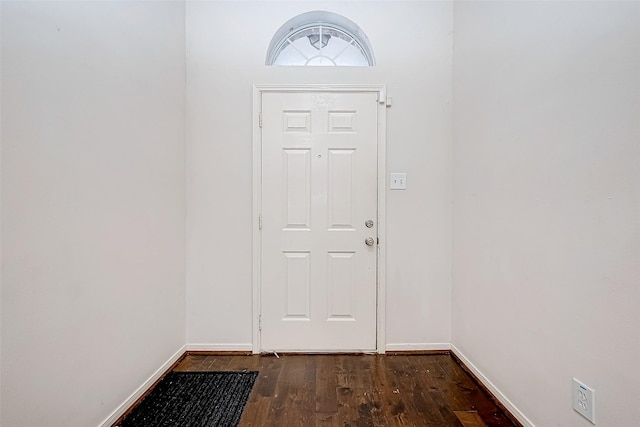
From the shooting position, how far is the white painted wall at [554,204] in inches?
42.1

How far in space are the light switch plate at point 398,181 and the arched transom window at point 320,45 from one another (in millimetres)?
915

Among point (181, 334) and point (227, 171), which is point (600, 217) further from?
point (181, 334)

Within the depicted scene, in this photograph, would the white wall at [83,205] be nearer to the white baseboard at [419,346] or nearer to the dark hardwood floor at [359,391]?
the dark hardwood floor at [359,391]

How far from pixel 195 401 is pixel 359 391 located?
3.05 ft

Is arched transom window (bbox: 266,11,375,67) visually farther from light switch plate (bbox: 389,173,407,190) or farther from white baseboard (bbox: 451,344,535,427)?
white baseboard (bbox: 451,344,535,427)

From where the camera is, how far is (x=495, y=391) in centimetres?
177

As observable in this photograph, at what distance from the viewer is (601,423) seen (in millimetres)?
1144

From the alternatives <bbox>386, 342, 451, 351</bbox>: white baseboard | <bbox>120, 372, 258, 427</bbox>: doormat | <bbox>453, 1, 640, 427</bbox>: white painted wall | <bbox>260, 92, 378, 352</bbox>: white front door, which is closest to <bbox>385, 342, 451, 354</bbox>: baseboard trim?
<bbox>386, 342, 451, 351</bbox>: white baseboard

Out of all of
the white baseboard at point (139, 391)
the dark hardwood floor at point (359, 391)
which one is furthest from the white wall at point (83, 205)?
the dark hardwood floor at point (359, 391)

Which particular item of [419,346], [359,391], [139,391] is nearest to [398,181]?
[419,346]

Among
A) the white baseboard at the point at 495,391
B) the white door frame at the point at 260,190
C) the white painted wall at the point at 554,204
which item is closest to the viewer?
the white painted wall at the point at 554,204

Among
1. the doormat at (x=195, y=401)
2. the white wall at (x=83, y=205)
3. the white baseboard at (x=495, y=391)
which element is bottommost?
the doormat at (x=195, y=401)

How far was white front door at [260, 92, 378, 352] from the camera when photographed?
2.30m

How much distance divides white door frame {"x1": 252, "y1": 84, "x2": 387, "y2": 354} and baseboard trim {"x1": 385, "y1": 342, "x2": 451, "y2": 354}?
0.25 ft
